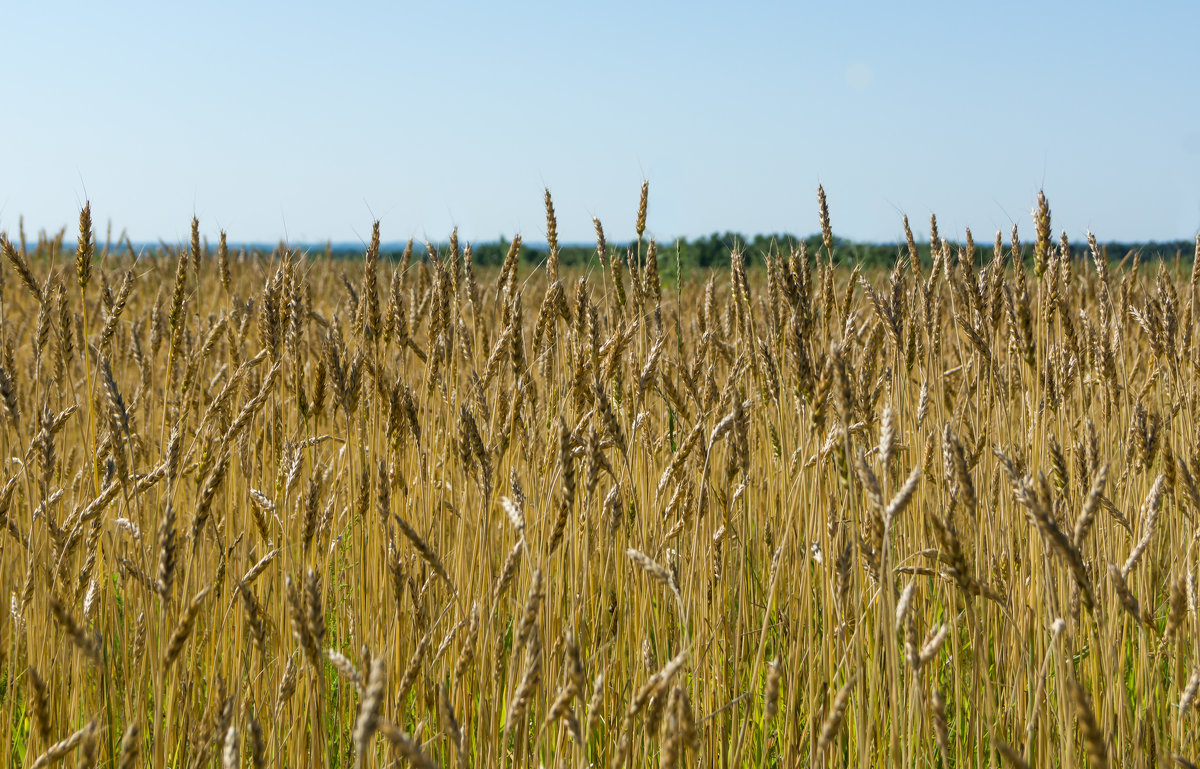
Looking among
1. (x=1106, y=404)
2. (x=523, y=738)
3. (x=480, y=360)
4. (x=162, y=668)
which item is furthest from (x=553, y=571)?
(x=1106, y=404)

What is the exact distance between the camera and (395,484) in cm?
226

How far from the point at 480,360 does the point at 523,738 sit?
75.3 inches

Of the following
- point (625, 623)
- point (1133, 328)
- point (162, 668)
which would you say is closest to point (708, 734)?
point (625, 623)

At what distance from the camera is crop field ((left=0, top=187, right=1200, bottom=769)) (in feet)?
3.91

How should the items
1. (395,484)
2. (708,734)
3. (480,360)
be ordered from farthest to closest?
(480,360) → (395,484) → (708,734)

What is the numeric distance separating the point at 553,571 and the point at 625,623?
0.43m

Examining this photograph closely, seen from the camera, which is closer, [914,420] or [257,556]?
[257,556]

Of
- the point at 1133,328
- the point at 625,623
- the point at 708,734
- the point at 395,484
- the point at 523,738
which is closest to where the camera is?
the point at 523,738

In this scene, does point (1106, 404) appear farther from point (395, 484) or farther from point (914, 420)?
point (395, 484)

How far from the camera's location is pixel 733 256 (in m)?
2.42

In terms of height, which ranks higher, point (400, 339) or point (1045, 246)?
point (1045, 246)

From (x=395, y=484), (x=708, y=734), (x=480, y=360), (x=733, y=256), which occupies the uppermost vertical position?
(x=733, y=256)

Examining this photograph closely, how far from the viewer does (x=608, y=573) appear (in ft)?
7.29

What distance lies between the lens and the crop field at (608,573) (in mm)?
1192
